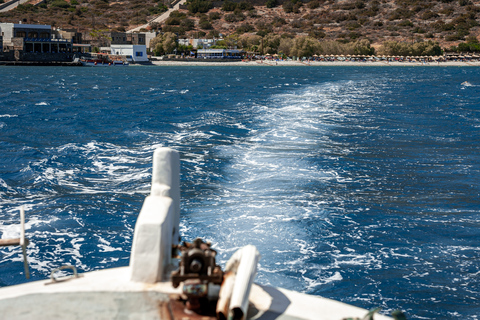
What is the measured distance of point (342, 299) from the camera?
→ 11.1m

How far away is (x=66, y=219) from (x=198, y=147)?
12012 mm

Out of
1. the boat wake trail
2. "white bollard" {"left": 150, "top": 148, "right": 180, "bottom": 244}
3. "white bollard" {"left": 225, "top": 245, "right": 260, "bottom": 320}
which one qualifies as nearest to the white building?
the boat wake trail

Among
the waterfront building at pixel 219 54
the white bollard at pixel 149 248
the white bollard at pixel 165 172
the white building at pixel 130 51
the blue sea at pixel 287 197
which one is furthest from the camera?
the waterfront building at pixel 219 54

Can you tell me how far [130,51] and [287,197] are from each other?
15934 centimetres

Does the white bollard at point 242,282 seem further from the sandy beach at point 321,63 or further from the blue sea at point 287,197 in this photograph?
the sandy beach at point 321,63

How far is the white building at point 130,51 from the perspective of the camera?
168 meters

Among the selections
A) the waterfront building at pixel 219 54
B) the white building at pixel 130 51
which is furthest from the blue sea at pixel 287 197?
the waterfront building at pixel 219 54

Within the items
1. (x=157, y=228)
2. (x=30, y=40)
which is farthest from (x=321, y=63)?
(x=157, y=228)

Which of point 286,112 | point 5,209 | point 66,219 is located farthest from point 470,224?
point 286,112

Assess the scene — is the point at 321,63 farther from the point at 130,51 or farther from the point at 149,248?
the point at 149,248

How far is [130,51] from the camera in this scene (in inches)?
6658

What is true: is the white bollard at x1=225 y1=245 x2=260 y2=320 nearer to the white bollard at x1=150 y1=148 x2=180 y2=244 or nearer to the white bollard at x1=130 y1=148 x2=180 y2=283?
the white bollard at x1=130 y1=148 x2=180 y2=283

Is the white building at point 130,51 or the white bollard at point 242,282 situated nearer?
the white bollard at point 242,282

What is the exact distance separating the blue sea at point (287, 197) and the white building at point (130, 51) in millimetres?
134699
